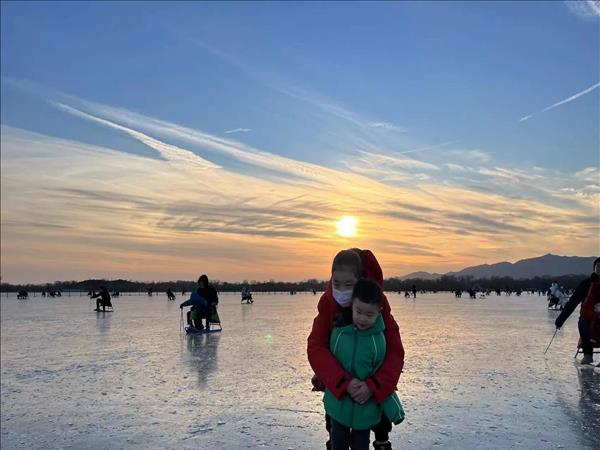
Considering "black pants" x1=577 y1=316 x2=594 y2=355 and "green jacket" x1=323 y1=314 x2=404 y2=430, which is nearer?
"green jacket" x1=323 y1=314 x2=404 y2=430

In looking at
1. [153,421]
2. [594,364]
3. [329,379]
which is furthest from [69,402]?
[594,364]

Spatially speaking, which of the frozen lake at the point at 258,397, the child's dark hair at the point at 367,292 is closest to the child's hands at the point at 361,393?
the child's dark hair at the point at 367,292

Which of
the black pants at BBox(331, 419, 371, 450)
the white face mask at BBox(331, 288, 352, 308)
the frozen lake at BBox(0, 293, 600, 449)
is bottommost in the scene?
the frozen lake at BBox(0, 293, 600, 449)

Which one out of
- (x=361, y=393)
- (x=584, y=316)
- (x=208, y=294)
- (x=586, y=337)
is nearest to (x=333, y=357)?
(x=361, y=393)

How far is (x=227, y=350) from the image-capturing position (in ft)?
36.4

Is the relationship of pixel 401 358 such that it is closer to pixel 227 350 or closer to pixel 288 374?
pixel 288 374

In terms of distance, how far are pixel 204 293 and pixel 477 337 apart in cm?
747

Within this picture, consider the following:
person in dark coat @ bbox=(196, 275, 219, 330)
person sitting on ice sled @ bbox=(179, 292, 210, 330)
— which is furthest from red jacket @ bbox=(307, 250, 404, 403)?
person sitting on ice sled @ bbox=(179, 292, 210, 330)

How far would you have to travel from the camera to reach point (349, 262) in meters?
3.45

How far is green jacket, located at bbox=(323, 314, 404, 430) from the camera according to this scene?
327cm

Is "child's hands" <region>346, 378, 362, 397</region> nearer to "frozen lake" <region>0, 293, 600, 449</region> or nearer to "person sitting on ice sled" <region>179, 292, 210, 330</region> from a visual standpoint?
"frozen lake" <region>0, 293, 600, 449</region>

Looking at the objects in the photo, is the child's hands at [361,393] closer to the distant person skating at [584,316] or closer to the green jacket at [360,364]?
the green jacket at [360,364]

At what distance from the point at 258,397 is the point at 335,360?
3.49 meters

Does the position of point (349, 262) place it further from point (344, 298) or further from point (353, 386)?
point (353, 386)
